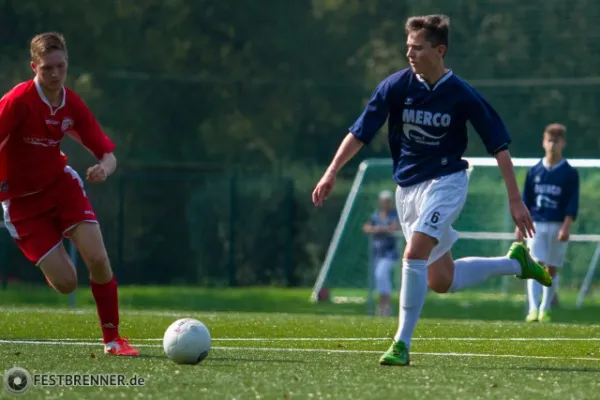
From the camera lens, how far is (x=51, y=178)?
27.5 feet

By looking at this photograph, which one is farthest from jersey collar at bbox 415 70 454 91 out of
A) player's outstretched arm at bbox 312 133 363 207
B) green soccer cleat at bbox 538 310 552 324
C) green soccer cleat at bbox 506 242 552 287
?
green soccer cleat at bbox 538 310 552 324

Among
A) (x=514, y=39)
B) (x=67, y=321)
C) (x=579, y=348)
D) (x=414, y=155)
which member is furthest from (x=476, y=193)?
(x=414, y=155)

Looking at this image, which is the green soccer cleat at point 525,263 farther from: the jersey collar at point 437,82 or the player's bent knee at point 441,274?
the jersey collar at point 437,82

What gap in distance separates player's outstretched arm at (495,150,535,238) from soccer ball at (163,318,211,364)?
1.83m

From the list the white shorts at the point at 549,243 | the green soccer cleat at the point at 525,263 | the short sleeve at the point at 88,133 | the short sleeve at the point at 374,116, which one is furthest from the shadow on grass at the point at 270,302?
the short sleeve at the point at 374,116

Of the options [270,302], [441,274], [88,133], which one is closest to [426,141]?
[441,274]

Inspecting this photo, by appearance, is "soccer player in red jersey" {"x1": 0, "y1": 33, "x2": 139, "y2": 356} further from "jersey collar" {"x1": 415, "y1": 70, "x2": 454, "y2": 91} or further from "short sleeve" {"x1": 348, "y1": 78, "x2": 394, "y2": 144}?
"jersey collar" {"x1": 415, "y1": 70, "x2": 454, "y2": 91}

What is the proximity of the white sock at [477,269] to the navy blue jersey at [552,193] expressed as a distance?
18.5 ft

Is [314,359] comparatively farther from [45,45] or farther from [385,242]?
[385,242]

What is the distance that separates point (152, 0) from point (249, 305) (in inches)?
513

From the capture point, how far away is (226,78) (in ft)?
106

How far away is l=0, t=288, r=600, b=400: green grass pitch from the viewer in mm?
6168

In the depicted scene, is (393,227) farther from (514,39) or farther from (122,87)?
(122,87)

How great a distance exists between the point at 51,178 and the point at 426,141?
2293 millimetres
